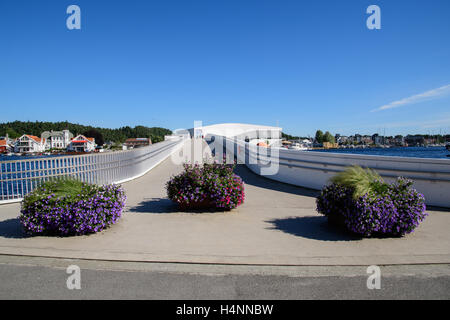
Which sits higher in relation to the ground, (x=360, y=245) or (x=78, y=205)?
(x=78, y=205)

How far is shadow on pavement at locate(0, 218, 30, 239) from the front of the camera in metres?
5.32

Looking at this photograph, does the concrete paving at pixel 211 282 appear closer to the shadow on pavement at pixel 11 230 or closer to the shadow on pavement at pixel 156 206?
the shadow on pavement at pixel 11 230

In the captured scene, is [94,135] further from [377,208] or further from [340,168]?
[377,208]

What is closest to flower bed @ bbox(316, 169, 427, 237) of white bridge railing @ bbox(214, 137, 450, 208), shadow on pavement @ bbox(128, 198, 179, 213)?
white bridge railing @ bbox(214, 137, 450, 208)

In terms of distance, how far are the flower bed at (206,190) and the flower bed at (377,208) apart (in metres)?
2.29

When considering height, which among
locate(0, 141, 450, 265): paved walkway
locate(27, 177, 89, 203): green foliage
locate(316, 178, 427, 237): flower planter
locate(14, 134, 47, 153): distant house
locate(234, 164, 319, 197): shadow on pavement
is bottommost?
locate(0, 141, 450, 265): paved walkway

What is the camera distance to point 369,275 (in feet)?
12.2

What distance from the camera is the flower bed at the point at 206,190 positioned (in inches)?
265

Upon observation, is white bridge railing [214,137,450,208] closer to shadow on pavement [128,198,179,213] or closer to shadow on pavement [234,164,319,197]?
shadow on pavement [234,164,319,197]

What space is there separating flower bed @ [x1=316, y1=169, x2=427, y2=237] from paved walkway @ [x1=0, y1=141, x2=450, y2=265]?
0.80 ft
